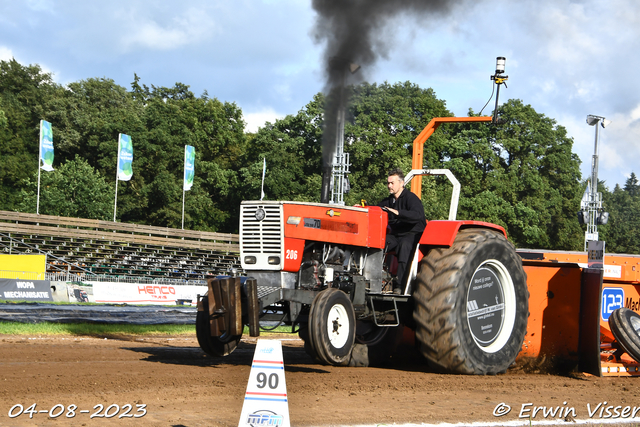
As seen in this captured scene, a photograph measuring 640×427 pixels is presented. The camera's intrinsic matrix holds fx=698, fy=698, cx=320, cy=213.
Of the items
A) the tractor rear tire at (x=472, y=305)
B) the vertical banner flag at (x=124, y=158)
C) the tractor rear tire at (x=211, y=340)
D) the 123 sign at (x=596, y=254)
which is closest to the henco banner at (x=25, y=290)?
the vertical banner flag at (x=124, y=158)

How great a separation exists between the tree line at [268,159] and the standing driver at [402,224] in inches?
1100

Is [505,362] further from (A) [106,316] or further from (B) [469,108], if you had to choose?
(B) [469,108]

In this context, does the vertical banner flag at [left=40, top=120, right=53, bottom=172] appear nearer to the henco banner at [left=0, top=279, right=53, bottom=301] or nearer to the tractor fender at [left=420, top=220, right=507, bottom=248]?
the henco banner at [left=0, top=279, right=53, bottom=301]

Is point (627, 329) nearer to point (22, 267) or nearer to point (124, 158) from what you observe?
point (22, 267)

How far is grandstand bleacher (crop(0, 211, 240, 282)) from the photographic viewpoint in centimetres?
3297

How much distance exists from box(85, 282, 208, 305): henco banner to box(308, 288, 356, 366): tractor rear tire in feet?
57.2

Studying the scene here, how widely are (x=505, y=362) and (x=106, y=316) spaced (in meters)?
10.2

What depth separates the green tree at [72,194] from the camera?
138ft

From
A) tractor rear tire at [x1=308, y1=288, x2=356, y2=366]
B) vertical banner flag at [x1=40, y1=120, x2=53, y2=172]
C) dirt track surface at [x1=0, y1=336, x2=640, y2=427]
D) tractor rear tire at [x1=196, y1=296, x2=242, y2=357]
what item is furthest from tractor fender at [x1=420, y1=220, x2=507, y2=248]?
vertical banner flag at [x1=40, y1=120, x2=53, y2=172]

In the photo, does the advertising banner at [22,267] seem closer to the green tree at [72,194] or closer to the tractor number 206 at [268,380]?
the green tree at [72,194]

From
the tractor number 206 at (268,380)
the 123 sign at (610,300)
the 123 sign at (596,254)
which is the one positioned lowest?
the tractor number 206 at (268,380)

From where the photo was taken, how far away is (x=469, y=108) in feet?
158

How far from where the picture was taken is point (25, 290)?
23172 mm

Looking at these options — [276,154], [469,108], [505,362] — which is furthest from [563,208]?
[505,362]
